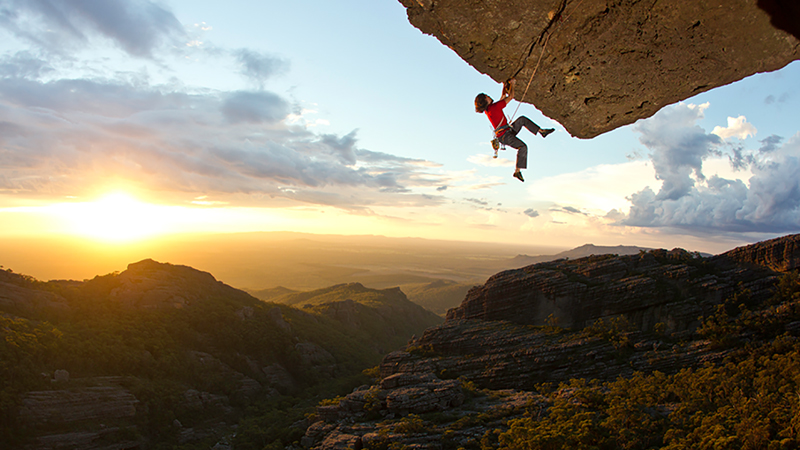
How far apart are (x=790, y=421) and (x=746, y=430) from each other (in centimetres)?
191

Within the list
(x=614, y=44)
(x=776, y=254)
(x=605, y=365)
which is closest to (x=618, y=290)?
(x=605, y=365)

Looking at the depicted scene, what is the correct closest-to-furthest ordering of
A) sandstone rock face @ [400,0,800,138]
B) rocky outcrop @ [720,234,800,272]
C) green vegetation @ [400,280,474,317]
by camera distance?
sandstone rock face @ [400,0,800,138] → rocky outcrop @ [720,234,800,272] → green vegetation @ [400,280,474,317]

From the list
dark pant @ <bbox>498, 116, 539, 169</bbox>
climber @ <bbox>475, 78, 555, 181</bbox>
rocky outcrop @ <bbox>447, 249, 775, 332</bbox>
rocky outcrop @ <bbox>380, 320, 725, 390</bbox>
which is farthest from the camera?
rocky outcrop @ <bbox>447, 249, 775, 332</bbox>

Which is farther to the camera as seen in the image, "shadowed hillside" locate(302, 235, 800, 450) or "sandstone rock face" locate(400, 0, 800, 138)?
"shadowed hillside" locate(302, 235, 800, 450)

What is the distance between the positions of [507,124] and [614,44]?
2.55 meters

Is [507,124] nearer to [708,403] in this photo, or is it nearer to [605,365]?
[708,403]

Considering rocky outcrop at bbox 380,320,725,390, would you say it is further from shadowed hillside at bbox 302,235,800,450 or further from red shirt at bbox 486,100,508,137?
red shirt at bbox 486,100,508,137

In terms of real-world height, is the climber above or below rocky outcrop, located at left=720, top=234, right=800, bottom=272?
above

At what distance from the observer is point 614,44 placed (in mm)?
5465

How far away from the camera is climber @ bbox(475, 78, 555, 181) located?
708 cm

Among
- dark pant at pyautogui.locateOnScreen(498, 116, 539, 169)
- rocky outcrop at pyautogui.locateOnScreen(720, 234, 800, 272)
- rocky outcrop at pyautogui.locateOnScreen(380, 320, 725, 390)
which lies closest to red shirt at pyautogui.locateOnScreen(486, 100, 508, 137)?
dark pant at pyautogui.locateOnScreen(498, 116, 539, 169)

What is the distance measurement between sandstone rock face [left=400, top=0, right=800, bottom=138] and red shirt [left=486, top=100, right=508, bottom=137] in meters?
0.58

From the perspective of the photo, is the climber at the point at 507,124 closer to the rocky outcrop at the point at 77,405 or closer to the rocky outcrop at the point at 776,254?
the rocky outcrop at the point at 77,405

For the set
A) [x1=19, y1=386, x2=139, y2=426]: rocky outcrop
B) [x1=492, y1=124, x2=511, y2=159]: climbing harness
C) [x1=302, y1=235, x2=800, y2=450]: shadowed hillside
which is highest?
[x1=492, y1=124, x2=511, y2=159]: climbing harness
